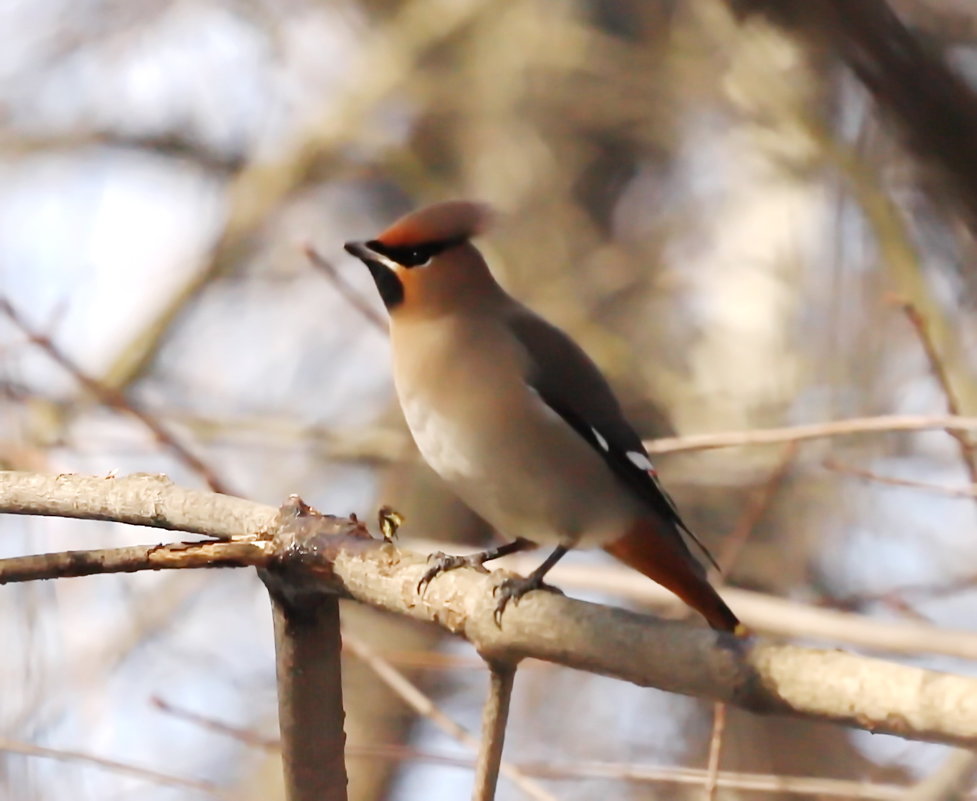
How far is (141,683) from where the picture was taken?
19.7 feet

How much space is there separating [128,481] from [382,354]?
5939 mm

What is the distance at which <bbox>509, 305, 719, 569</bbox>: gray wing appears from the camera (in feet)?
10.2

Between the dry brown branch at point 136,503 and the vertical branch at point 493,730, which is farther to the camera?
the dry brown branch at point 136,503

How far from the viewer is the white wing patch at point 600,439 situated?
3178mm

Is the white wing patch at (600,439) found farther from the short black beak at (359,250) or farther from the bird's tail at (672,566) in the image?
the short black beak at (359,250)

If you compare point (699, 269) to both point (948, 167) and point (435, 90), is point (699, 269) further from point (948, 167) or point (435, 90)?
point (948, 167)

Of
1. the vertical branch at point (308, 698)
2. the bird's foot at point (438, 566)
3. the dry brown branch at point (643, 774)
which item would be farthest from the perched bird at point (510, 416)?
the vertical branch at point (308, 698)

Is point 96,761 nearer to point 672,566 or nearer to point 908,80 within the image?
point 672,566

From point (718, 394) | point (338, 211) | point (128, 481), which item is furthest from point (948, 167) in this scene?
point (338, 211)

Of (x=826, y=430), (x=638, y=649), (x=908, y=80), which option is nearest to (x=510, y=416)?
(x=826, y=430)

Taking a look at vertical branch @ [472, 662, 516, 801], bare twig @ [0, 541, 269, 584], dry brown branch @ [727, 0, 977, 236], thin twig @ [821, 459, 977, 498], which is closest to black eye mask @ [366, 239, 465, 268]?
thin twig @ [821, 459, 977, 498]

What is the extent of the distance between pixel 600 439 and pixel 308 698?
1.31 metres

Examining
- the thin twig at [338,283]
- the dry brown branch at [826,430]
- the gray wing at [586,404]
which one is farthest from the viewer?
the thin twig at [338,283]

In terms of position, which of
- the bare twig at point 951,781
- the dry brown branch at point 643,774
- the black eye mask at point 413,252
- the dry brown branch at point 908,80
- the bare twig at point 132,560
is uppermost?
the dry brown branch at point 908,80
